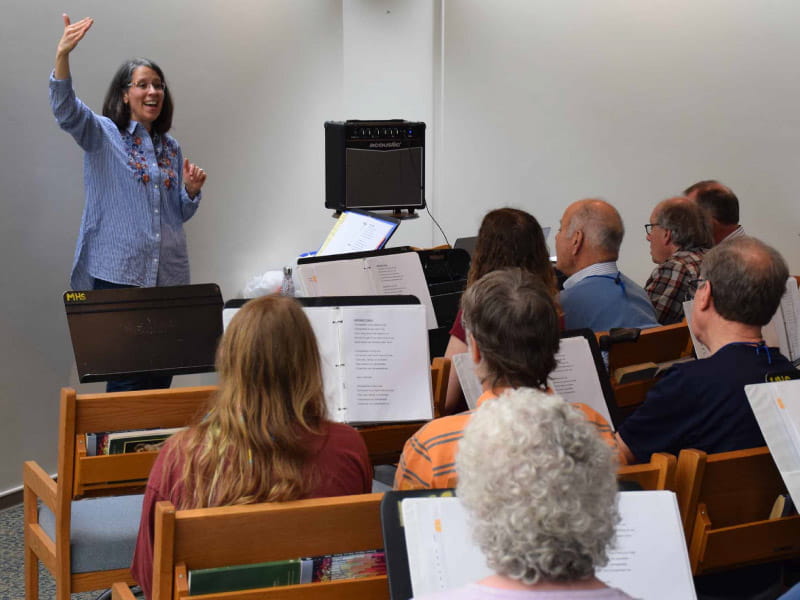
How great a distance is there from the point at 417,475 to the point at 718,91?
5.04 m

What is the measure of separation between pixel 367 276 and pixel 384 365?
2.55 feet

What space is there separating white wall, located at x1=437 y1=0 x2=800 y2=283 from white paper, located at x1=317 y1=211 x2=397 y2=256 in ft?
8.22

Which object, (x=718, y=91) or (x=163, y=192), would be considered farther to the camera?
(x=718, y=91)

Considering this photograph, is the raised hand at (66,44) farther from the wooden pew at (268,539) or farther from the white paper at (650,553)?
the white paper at (650,553)

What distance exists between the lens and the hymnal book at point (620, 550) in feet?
4.80

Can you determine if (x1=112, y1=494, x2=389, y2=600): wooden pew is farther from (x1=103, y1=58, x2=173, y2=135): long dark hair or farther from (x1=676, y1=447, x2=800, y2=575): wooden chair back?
(x1=103, y1=58, x2=173, y2=135): long dark hair

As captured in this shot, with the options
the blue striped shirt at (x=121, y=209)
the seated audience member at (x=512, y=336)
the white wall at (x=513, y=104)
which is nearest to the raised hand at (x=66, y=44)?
the blue striped shirt at (x=121, y=209)

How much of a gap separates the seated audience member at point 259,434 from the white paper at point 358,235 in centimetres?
185

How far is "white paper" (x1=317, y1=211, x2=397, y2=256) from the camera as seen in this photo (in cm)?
372

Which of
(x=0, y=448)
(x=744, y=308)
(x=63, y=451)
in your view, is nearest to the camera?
(x=63, y=451)

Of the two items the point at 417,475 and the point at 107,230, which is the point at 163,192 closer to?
the point at 107,230

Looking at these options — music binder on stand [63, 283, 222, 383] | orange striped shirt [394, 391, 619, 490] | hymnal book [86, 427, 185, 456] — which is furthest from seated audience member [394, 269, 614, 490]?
music binder on stand [63, 283, 222, 383]

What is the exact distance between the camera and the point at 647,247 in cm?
642

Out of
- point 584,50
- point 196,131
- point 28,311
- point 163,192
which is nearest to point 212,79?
point 196,131
